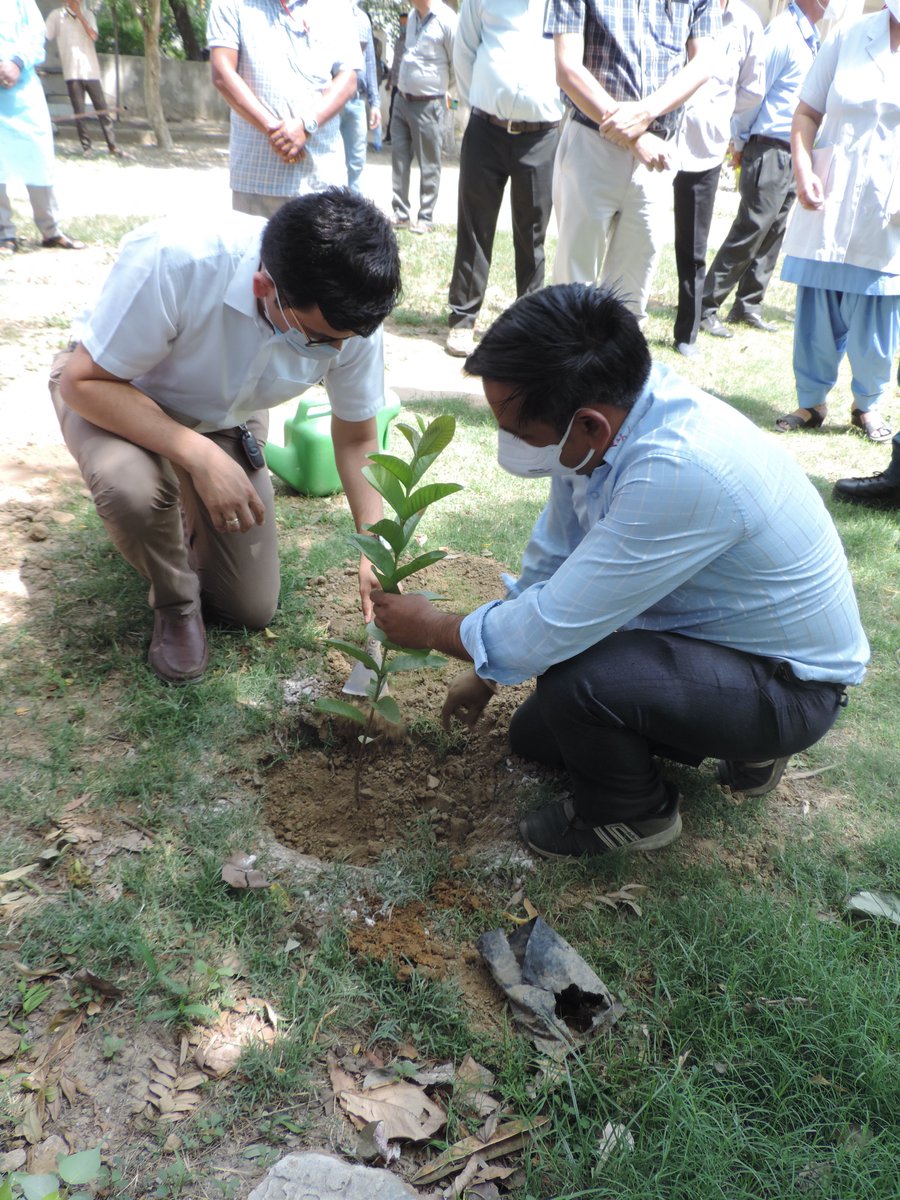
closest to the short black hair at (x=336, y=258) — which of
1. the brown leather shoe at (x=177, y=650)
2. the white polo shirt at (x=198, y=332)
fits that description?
the white polo shirt at (x=198, y=332)

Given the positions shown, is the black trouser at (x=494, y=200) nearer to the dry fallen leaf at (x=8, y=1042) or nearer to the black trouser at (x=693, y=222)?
the black trouser at (x=693, y=222)

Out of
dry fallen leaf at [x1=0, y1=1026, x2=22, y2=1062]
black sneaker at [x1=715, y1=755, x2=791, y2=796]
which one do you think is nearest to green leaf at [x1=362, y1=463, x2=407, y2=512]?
black sneaker at [x1=715, y1=755, x2=791, y2=796]

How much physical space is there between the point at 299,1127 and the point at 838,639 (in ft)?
4.73

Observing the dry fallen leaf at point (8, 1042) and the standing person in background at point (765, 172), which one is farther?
the standing person in background at point (765, 172)

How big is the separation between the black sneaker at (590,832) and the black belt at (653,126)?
11.4 ft

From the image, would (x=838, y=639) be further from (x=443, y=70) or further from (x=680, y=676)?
(x=443, y=70)

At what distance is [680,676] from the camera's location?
6.23 ft

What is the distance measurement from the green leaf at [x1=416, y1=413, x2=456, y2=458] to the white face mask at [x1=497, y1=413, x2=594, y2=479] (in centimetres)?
12

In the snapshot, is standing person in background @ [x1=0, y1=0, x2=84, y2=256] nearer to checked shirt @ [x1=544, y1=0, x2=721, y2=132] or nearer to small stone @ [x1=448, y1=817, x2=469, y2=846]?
checked shirt @ [x1=544, y1=0, x2=721, y2=132]

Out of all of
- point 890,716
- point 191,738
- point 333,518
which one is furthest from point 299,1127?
point 333,518

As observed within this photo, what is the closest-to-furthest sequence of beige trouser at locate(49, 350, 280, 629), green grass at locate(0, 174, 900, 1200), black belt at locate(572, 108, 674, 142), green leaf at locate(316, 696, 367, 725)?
1. green grass at locate(0, 174, 900, 1200)
2. green leaf at locate(316, 696, 367, 725)
3. beige trouser at locate(49, 350, 280, 629)
4. black belt at locate(572, 108, 674, 142)

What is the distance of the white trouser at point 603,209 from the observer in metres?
4.36

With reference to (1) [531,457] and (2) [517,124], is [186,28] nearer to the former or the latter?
(2) [517,124]

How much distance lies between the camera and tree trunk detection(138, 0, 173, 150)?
466 inches
